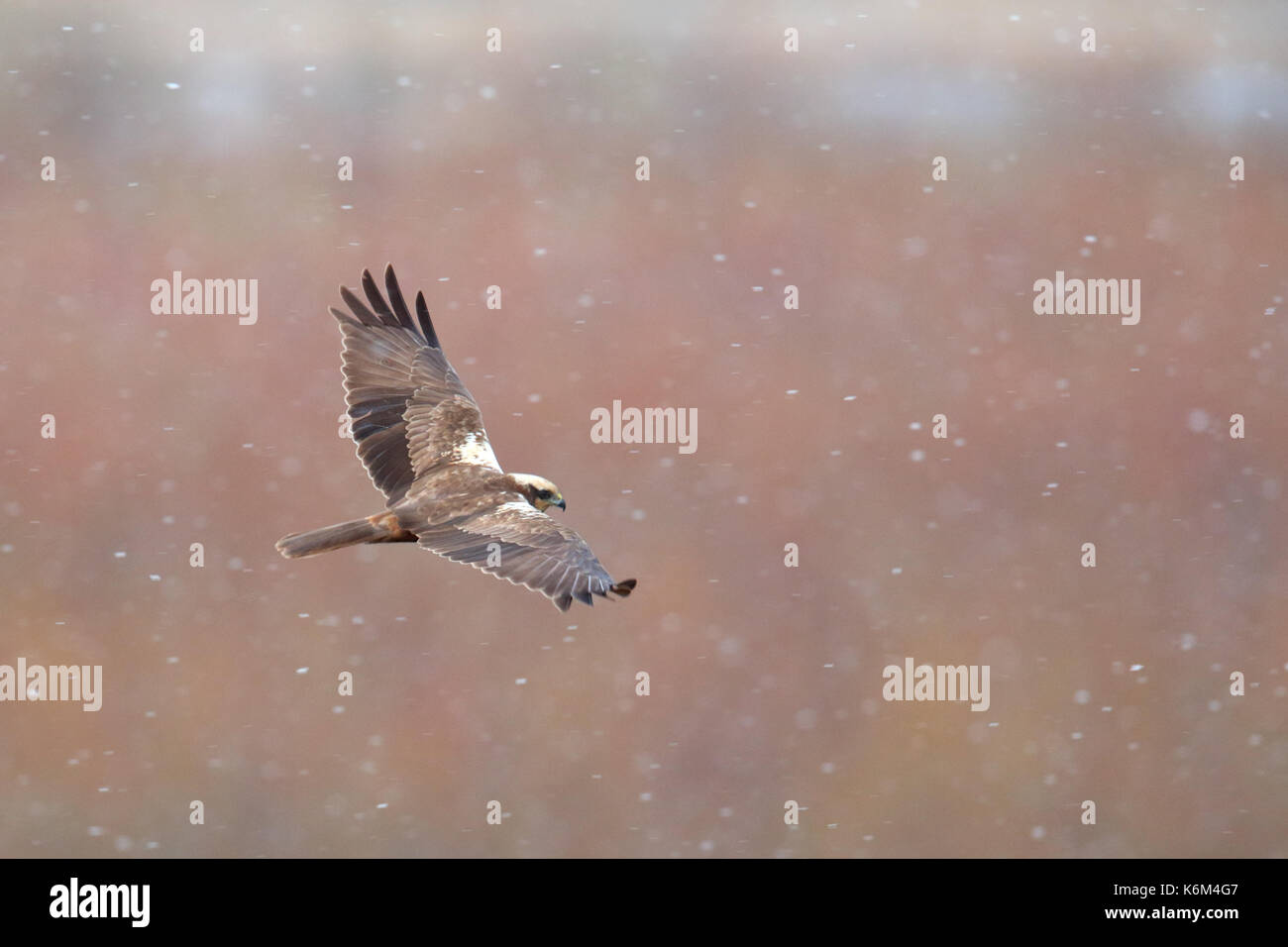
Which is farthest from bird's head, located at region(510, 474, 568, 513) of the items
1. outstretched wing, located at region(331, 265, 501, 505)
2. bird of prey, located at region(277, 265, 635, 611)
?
outstretched wing, located at region(331, 265, 501, 505)

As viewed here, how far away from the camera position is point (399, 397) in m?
3.99

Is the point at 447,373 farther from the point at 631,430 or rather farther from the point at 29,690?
the point at 29,690

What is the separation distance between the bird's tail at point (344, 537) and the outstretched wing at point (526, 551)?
90 millimetres

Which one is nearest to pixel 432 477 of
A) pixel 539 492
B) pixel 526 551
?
pixel 539 492

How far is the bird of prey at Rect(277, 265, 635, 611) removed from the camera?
3104mm

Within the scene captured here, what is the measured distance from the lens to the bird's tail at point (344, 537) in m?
3.38

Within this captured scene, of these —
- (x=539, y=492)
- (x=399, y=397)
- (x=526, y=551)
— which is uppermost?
(x=399, y=397)

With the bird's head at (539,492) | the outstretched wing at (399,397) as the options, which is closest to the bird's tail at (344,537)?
the outstretched wing at (399,397)

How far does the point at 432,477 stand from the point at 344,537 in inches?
15.4

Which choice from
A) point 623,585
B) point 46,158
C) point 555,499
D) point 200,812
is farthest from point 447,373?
point 200,812

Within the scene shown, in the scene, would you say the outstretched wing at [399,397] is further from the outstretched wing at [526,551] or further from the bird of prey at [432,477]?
the outstretched wing at [526,551]

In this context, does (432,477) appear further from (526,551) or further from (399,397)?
(526,551)

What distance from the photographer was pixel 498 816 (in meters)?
8.05

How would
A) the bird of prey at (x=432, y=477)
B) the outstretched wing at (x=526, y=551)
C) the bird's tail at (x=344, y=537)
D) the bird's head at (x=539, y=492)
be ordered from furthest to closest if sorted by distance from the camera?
the bird's head at (x=539, y=492) < the bird's tail at (x=344, y=537) < the bird of prey at (x=432, y=477) < the outstretched wing at (x=526, y=551)
